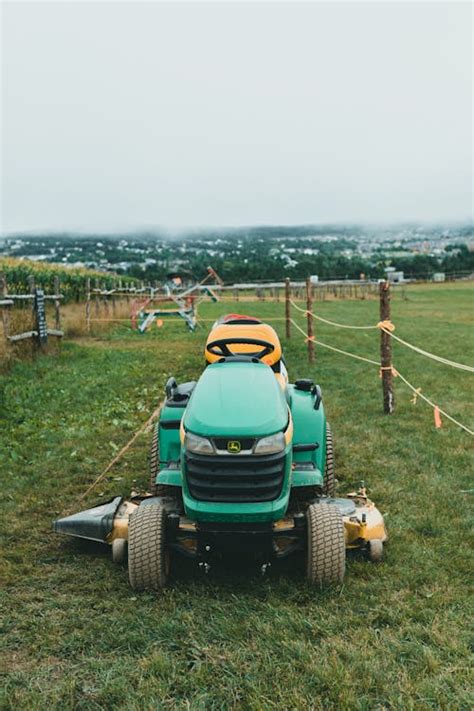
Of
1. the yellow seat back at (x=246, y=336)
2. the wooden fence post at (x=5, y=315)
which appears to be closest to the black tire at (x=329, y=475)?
the yellow seat back at (x=246, y=336)

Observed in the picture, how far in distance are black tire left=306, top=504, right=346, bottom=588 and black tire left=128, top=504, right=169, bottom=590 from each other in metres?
0.92

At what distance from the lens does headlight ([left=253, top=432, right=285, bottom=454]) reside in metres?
3.90

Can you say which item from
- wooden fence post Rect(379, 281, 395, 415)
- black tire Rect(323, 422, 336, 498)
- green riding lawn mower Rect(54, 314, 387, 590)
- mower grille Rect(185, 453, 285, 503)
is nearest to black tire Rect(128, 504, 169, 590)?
green riding lawn mower Rect(54, 314, 387, 590)

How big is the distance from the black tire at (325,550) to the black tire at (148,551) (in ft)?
3.01

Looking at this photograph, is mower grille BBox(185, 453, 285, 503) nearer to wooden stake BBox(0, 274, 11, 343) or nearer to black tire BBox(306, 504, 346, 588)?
black tire BBox(306, 504, 346, 588)

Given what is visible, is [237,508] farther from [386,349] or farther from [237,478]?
[386,349]

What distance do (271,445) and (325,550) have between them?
724 mm

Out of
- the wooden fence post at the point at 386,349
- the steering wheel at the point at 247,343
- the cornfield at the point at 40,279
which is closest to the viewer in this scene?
the steering wheel at the point at 247,343

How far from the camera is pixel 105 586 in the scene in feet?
13.6

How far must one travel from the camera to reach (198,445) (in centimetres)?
394

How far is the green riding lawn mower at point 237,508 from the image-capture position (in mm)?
3908

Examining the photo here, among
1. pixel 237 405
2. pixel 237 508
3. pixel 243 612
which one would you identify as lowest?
pixel 243 612

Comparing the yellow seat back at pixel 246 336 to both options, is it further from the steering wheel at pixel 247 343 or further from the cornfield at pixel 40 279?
the cornfield at pixel 40 279

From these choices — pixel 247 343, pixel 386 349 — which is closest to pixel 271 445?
pixel 247 343
